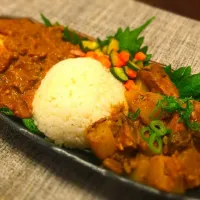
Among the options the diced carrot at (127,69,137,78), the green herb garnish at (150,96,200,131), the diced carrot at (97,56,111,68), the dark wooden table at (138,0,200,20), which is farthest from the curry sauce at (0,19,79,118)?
the dark wooden table at (138,0,200,20)

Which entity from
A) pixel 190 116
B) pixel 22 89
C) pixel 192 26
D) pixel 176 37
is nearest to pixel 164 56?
pixel 176 37

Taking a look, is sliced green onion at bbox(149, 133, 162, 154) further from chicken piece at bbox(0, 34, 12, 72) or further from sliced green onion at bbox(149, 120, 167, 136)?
chicken piece at bbox(0, 34, 12, 72)

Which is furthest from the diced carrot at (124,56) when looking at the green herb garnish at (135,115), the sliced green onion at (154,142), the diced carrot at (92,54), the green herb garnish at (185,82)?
the sliced green onion at (154,142)

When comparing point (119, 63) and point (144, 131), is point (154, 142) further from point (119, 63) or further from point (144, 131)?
point (119, 63)

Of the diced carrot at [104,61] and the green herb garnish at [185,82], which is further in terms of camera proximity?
the diced carrot at [104,61]

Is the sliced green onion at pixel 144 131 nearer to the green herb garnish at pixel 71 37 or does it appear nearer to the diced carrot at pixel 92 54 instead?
the diced carrot at pixel 92 54

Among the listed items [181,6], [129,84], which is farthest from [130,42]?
[181,6]
